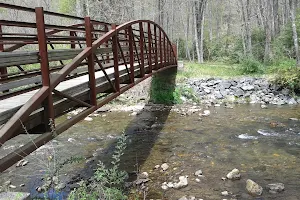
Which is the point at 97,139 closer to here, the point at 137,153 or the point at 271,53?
the point at 137,153

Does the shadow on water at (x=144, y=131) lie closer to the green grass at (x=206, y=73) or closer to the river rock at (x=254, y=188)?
the green grass at (x=206, y=73)

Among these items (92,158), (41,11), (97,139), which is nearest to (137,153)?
(92,158)

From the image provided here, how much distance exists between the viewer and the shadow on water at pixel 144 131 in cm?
777

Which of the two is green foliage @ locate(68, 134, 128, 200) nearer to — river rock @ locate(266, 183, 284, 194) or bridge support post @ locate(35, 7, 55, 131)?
bridge support post @ locate(35, 7, 55, 131)

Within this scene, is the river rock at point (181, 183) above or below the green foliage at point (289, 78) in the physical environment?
below

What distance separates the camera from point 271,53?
20.9m

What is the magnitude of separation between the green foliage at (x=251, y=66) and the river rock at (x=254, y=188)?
43.1 ft

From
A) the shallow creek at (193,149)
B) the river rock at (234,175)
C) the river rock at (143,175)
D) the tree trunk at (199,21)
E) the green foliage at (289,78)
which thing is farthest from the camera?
the tree trunk at (199,21)

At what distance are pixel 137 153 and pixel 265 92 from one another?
10157 mm

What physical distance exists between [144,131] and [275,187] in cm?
585

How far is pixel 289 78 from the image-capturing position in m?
15.6

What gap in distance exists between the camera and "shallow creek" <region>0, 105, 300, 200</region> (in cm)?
693

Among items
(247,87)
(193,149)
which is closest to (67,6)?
(247,87)

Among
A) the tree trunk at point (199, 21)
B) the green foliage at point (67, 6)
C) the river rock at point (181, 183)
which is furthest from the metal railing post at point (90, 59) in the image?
the green foliage at point (67, 6)
